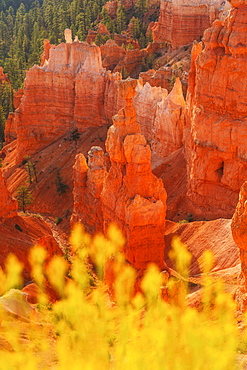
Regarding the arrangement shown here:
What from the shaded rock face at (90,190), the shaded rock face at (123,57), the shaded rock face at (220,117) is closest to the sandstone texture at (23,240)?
the shaded rock face at (90,190)

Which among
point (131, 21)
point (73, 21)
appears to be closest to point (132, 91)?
point (131, 21)

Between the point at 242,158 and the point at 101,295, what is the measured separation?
11.9m

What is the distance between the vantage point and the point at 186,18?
6450 centimetres

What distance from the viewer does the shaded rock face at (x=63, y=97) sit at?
46906 millimetres

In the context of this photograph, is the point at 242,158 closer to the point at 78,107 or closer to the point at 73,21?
the point at 78,107

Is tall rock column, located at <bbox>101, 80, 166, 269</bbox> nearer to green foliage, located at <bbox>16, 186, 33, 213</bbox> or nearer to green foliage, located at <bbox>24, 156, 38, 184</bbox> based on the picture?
green foliage, located at <bbox>16, 186, 33, 213</bbox>

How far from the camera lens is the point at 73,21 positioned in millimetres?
97000

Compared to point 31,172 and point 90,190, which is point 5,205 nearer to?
point 90,190

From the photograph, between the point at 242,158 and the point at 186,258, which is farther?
the point at 242,158

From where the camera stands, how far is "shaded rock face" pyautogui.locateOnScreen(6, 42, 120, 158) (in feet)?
154

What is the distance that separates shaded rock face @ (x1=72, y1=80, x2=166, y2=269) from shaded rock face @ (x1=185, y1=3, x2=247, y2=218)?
765cm

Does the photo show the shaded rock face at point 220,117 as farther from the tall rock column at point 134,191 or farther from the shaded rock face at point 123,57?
the shaded rock face at point 123,57

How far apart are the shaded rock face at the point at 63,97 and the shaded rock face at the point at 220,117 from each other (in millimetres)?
16803

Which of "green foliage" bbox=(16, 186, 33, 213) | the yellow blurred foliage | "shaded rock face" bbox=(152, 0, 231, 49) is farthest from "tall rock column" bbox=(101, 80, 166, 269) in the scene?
"shaded rock face" bbox=(152, 0, 231, 49)
